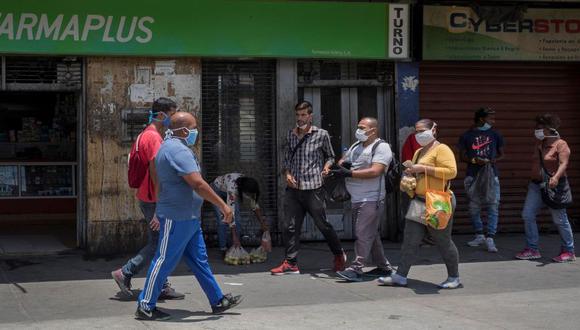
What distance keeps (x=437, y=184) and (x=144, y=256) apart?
2855 mm

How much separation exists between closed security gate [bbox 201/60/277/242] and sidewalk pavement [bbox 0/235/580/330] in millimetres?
956

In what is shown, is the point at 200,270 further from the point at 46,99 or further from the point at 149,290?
the point at 46,99

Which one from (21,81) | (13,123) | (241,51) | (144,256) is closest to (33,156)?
(13,123)

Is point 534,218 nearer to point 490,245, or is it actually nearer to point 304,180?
point 490,245

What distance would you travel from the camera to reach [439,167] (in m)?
7.47

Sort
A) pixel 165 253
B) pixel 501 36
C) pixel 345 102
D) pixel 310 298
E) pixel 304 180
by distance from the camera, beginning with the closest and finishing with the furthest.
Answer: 1. pixel 165 253
2. pixel 310 298
3. pixel 304 180
4. pixel 345 102
5. pixel 501 36

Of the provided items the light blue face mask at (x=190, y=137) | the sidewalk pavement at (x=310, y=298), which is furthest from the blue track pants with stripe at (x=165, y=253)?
the light blue face mask at (x=190, y=137)

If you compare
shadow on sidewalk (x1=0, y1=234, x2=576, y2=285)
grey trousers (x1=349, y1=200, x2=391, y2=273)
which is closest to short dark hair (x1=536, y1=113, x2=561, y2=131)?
shadow on sidewalk (x1=0, y1=234, x2=576, y2=285)

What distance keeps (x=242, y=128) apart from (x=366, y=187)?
2.70 metres

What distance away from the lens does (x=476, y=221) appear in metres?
10.1

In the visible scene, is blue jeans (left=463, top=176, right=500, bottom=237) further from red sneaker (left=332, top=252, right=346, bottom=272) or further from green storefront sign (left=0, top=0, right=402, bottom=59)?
red sneaker (left=332, top=252, right=346, bottom=272)

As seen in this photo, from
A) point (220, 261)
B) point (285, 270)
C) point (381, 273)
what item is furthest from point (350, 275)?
point (220, 261)

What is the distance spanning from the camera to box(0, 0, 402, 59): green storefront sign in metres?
9.05

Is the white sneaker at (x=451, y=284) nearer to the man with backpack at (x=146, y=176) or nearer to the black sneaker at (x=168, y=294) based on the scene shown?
the black sneaker at (x=168, y=294)
